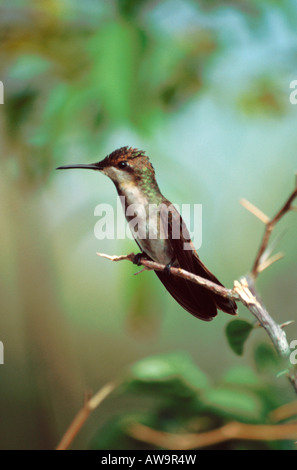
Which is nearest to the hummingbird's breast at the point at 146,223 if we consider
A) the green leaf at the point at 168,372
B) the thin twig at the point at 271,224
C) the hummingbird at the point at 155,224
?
the hummingbird at the point at 155,224

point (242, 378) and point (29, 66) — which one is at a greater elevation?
point (29, 66)

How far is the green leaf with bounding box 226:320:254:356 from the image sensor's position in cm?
30

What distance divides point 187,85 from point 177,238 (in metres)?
0.31

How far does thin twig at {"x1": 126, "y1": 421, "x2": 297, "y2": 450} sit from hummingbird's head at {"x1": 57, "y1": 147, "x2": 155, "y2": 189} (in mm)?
311

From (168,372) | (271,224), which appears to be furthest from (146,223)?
(168,372)

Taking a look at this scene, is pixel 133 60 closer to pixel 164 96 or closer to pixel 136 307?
pixel 164 96

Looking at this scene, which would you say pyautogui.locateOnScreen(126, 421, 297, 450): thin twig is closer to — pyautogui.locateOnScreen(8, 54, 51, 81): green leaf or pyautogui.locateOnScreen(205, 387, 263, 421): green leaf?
pyautogui.locateOnScreen(205, 387, 263, 421): green leaf

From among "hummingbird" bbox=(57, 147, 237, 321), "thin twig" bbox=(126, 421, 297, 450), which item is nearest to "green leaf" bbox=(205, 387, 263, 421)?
"thin twig" bbox=(126, 421, 297, 450)

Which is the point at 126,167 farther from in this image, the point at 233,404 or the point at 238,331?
the point at 233,404

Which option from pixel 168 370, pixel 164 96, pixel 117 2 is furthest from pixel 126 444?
pixel 117 2

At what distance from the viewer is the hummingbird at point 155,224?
336 mm

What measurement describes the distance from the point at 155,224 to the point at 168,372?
0.25 metres

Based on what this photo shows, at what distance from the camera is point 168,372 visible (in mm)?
544

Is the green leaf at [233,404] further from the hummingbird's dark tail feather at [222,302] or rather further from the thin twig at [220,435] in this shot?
the hummingbird's dark tail feather at [222,302]
